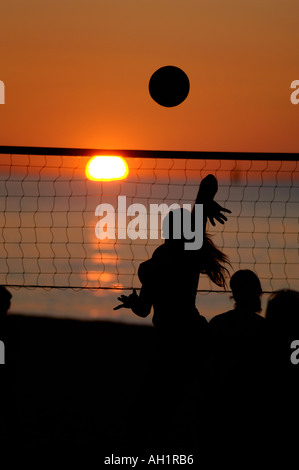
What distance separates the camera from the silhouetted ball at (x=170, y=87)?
6.37m

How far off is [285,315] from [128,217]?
8.48 m

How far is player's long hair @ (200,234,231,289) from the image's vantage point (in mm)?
3900

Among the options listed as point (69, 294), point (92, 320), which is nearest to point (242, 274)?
point (92, 320)

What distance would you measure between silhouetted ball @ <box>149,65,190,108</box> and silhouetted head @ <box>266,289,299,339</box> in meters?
3.72

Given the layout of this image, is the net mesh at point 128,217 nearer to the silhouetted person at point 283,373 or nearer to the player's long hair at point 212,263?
the player's long hair at point 212,263

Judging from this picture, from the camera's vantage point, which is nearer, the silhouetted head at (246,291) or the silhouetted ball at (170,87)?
the silhouetted head at (246,291)

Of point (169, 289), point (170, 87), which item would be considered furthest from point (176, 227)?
point (170, 87)

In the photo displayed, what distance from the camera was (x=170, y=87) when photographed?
20.9 ft

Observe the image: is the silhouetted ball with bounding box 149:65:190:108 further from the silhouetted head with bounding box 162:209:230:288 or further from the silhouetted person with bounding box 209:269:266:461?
the silhouetted person with bounding box 209:269:266:461

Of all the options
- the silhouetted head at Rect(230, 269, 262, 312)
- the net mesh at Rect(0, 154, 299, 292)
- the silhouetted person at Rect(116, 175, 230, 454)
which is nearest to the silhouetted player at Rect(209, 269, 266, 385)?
the silhouetted head at Rect(230, 269, 262, 312)

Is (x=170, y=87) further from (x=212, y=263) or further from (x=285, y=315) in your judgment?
(x=285, y=315)

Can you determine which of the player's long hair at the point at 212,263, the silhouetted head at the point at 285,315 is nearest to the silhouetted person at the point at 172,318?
the player's long hair at the point at 212,263

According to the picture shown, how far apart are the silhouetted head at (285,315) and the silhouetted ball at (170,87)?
372 cm
